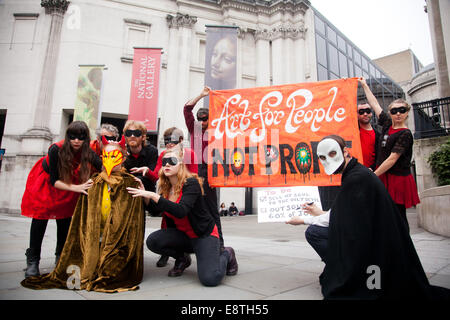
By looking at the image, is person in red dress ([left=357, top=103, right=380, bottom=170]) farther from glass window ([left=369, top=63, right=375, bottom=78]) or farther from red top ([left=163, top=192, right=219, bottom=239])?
glass window ([left=369, top=63, right=375, bottom=78])

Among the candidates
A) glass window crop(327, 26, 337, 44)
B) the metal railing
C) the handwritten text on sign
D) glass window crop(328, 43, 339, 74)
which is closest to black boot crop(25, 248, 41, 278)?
the handwritten text on sign

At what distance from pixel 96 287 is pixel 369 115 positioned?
3657mm

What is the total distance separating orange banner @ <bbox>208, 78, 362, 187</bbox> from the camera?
12.8ft

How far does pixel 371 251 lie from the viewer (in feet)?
6.55

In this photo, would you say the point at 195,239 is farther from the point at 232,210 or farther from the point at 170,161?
the point at 232,210

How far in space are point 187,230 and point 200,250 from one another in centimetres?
30

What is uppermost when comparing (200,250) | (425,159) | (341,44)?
(341,44)

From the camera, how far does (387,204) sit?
2.01 metres

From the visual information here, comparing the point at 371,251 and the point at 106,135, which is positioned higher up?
the point at 106,135

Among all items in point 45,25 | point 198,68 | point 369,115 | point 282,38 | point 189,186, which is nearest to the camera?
point 189,186

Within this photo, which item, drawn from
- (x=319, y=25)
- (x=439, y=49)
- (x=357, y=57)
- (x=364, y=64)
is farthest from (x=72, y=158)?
(x=364, y=64)

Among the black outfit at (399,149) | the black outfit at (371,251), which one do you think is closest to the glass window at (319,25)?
the black outfit at (399,149)
